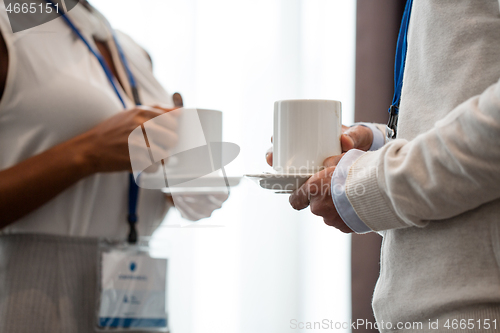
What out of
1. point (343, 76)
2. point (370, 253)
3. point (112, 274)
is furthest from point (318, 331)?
point (112, 274)

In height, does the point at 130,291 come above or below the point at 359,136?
below

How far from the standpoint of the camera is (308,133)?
0.54 m

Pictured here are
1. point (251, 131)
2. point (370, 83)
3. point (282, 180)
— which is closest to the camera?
point (282, 180)

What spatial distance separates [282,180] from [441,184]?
0.18 metres

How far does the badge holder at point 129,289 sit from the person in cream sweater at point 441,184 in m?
0.41

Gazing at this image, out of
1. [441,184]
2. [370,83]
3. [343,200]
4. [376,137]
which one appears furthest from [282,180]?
[370,83]

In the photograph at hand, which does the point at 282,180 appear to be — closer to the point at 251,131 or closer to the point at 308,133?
the point at 308,133

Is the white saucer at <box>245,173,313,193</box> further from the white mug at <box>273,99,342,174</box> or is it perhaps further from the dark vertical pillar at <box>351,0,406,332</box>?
the dark vertical pillar at <box>351,0,406,332</box>

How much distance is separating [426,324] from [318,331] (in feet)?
4.44

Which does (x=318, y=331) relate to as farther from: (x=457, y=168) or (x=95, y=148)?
(x=457, y=168)

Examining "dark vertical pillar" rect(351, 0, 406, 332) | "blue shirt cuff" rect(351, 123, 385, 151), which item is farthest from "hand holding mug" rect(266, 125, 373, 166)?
"dark vertical pillar" rect(351, 0, 406, 332)

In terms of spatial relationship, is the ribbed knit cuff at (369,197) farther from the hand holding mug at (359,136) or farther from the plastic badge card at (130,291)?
the plastic badge card at (130,291)

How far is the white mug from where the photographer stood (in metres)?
0.54

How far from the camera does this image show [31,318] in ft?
2.15
